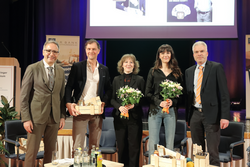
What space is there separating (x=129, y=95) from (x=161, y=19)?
9.85 ft

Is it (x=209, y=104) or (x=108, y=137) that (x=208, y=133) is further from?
(x=108, y=137)

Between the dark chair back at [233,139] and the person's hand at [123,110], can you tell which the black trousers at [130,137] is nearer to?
the person's hand at [123,110]

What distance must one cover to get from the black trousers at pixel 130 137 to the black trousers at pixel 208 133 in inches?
28.6

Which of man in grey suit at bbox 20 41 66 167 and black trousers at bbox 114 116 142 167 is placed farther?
black trousers at bbox 114 116 142 167

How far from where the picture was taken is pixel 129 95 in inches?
121

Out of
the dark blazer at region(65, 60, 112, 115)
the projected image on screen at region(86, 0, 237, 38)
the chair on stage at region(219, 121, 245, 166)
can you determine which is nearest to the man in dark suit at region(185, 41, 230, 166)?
the chair on stage at region(219, 121, 245, 166)

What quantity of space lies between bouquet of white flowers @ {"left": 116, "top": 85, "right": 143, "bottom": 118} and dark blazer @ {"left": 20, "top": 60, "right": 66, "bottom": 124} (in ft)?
2.75

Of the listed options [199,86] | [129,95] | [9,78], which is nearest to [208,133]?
[199,86]

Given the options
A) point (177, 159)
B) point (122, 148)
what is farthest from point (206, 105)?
point (122, 148)

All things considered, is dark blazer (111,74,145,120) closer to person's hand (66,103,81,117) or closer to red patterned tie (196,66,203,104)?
person's hand (66,103,81,117)

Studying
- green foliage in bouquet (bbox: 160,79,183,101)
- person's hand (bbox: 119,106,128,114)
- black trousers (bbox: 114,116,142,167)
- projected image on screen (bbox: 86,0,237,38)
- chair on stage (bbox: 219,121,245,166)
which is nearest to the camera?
green foliage in bouquet (bbox: 160,79,183,101)

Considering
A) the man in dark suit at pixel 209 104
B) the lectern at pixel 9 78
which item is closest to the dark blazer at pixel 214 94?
the man in dark suit at pixel 209 104

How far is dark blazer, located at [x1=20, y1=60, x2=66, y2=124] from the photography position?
9.46 feet

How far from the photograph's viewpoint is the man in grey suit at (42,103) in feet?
9.53
